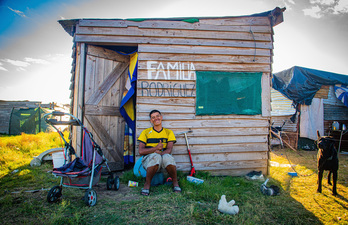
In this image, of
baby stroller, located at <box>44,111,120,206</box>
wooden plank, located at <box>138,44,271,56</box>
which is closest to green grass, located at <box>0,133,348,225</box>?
baby stroller, located at <box>44,111,120,206</box>

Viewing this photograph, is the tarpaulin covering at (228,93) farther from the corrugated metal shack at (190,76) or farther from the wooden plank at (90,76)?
the wooden plank at (90,76)

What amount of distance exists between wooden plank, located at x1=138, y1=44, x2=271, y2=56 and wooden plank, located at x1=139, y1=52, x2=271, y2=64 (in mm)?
75

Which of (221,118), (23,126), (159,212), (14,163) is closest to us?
(159,212)

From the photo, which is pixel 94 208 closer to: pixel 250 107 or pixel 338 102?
pixel 250 107

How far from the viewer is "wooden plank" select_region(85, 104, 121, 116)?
4875mm

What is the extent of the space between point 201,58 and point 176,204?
11.2 feet

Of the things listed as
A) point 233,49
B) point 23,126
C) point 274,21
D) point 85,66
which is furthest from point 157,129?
point 23,126

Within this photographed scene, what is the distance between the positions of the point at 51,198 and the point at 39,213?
1.15 feet

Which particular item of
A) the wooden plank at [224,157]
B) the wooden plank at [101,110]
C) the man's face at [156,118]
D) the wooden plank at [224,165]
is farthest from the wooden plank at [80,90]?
the wooden plank at [224,165]

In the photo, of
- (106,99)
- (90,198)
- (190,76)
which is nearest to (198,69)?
(190,76)

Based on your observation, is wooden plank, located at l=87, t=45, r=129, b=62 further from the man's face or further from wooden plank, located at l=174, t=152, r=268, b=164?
wooden plank, located at l=174, t=152, r=268, b=164

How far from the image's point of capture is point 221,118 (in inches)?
191

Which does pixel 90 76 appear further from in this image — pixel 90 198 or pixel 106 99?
pixel 90 198

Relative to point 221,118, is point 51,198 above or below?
below
